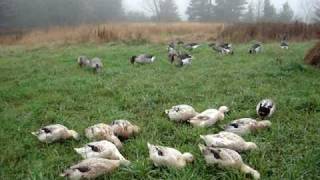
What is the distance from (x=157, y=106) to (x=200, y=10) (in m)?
52.1

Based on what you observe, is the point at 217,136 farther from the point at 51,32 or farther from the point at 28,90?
the point at 51,32

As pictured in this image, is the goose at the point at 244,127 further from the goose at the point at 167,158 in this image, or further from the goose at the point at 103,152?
the goose at the point at 103,152

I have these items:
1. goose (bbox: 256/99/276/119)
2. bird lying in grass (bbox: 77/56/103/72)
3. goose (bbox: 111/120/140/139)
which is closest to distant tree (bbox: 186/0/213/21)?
bird lying in grass (bbox: 77/56/103/72)

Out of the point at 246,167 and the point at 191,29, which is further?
the point at 191,29

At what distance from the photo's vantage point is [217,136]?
5.18 m

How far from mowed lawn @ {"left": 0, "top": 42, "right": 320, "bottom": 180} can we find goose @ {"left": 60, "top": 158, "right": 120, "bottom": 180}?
0.13 metres

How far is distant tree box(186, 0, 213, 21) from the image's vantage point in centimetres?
5803

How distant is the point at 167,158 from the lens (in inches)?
183

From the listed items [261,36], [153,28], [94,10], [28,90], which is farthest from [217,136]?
[94,10]

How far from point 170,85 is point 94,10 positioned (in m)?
44.1

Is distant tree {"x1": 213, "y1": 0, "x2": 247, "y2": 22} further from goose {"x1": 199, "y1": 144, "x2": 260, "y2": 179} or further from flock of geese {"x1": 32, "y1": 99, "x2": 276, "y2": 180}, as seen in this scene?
goose {"x1": 199, "y1": 144, "x2": 260, "y2": 179}

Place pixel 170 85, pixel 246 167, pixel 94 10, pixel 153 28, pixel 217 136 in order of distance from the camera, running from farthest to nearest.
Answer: pixel 94 10 → pixel 153 28 → pixel 170 85 → pixel 217 136 → pixel 246 167

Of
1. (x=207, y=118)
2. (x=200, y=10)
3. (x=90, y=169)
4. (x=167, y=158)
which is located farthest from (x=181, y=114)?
(x=200, y=10)

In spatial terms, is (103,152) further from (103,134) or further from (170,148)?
(170,148)
